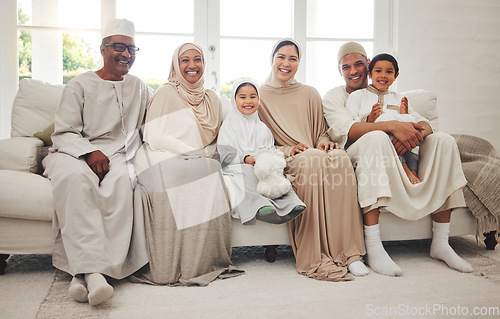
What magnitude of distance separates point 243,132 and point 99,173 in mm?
841

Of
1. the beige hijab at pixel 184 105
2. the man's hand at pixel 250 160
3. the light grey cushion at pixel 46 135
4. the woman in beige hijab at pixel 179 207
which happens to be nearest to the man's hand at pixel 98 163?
the woman in beige hijab at pixel 179 207

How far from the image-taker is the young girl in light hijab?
6.86 ft

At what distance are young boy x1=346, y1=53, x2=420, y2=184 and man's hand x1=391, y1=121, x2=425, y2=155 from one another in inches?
5.3

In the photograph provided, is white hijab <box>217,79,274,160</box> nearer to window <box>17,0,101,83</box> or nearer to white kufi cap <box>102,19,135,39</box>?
white kufi cap <box>102,19,135,39</box>

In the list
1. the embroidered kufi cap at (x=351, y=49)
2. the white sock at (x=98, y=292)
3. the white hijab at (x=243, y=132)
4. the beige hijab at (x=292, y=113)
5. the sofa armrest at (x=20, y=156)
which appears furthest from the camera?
the embroidered kufi cap at (x=351, y=49)

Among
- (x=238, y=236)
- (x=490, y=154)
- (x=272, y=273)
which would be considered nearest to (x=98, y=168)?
(x=238, y=236)

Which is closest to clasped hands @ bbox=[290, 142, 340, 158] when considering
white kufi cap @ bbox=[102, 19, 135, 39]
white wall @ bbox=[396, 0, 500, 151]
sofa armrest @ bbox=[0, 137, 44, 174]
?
white kufi cap @ bbox=[102, 19, 135, 39]

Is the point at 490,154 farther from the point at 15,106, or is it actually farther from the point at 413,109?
the point at 15,106

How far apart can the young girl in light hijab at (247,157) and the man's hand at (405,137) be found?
2.20 feet

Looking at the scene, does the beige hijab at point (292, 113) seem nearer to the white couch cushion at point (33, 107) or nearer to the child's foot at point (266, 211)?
the child's foot at point (266, 211)

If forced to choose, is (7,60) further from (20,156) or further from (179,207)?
(179,207)

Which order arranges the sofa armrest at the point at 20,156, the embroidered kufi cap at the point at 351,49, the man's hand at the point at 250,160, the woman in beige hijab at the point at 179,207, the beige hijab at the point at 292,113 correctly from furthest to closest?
1. the embroidered kufi cap at the point at 351,49
2. the beige hijab at the point at 292,113
3. the man's hand at the point at 250,160
4. the sofa armrest at the point at 20,156
5. the woman in beige hijab at the point at 179,207

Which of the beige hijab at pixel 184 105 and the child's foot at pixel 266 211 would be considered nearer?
the child's foot at pixel 266 211

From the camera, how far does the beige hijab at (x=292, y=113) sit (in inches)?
104
